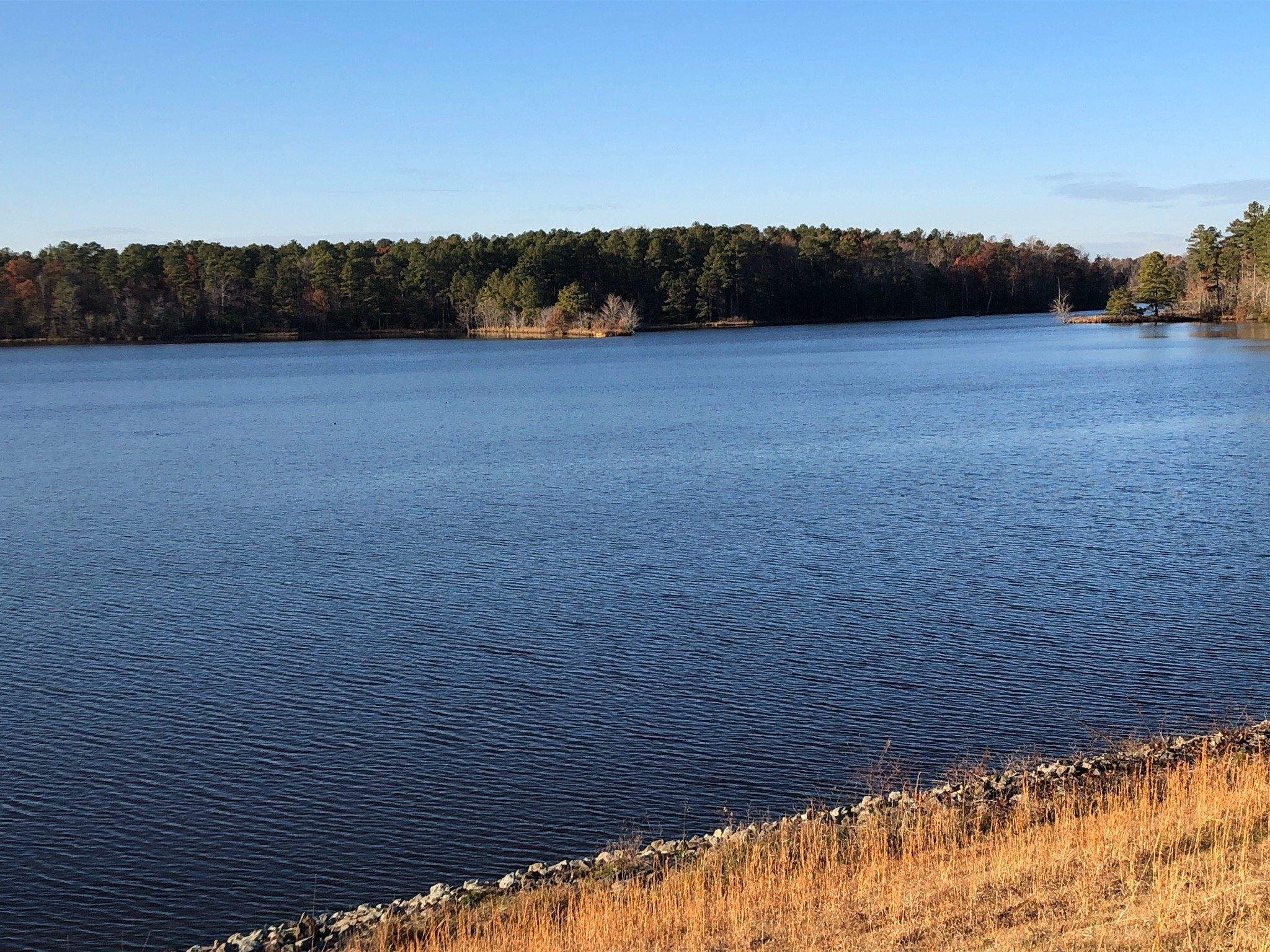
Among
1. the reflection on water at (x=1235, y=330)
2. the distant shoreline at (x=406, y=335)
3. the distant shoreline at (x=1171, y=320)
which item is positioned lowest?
the reflection on water at (x=1235, y=330)

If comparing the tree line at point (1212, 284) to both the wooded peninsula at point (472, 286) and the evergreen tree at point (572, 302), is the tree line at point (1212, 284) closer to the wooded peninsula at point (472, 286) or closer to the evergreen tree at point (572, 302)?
the wooded peninsula at point (472, 286)

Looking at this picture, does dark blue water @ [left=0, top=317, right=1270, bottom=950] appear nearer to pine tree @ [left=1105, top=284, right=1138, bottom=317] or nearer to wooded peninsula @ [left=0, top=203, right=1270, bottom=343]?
pine tree @ [left=1105, top=284, right=1138, bottom=317]

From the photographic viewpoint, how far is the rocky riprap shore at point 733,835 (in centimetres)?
914

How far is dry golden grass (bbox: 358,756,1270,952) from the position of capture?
7.30 m

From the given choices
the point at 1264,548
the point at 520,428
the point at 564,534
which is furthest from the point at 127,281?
the point at 1264,548

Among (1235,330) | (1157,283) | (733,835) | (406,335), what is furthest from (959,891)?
(406,335)

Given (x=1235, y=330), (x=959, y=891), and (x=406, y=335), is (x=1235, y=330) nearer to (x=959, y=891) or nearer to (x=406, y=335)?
(x=406, y=335)

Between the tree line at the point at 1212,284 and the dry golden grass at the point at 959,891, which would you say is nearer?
the dry golden grass at the point at 959,891

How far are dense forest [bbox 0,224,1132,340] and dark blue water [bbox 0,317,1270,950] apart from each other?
97.8 m

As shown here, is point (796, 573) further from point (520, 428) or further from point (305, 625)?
point (520, 428)

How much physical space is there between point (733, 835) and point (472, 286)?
13126 cm

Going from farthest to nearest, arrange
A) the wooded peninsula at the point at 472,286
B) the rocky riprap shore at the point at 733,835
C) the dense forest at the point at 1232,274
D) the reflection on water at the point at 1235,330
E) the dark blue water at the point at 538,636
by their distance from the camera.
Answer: the wooded peninsula at the point at 472,286, the dense forest at the point at 1232,274, the reflection on water at the point at 1235,330, the dark blue water at the point at 538,636, the rocky riprap shore at the point at 733,835

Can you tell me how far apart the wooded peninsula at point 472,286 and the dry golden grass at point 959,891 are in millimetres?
116201

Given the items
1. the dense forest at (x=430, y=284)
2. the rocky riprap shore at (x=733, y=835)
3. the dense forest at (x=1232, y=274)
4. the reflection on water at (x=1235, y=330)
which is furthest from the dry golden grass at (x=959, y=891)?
the dense forest at (x=430, y=284)
